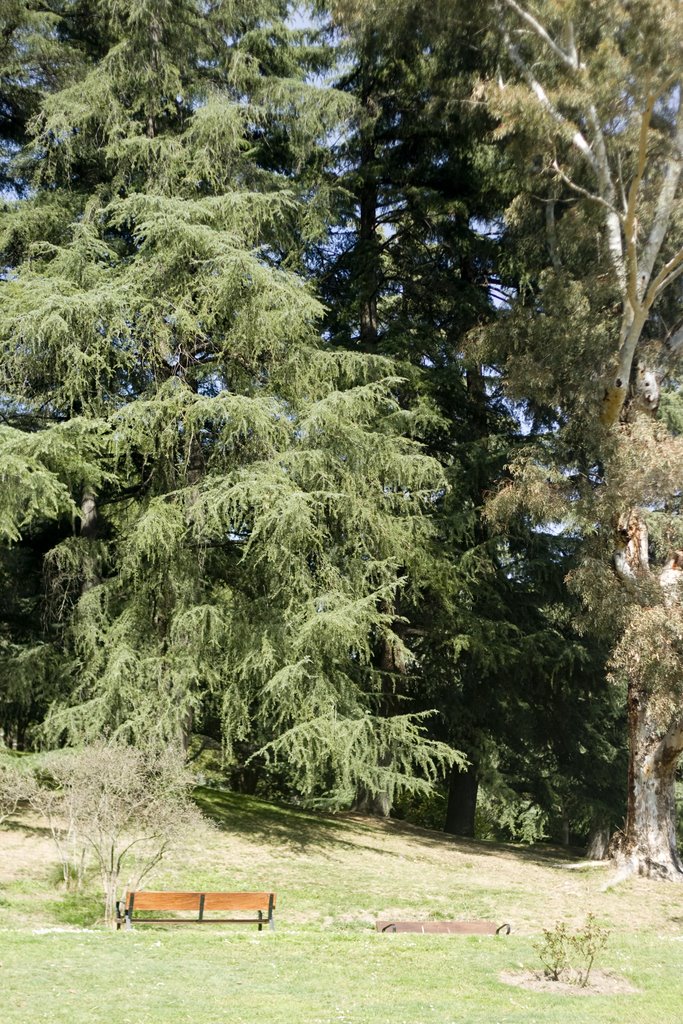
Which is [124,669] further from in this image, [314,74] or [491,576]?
[314,74]

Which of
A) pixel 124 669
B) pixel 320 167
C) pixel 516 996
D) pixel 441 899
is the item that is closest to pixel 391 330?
pixel 320 167

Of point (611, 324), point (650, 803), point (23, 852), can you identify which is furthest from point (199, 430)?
point (650, 803)

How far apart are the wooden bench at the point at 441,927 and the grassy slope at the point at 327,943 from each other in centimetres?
14

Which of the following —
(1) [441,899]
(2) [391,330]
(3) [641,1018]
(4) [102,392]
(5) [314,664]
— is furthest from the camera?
(2) [391,330]

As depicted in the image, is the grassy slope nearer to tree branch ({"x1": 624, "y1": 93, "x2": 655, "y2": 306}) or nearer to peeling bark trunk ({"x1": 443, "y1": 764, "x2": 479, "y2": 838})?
peeling bark trunk ({"x1": 443, "y1": 764, "x2": 479, "y2": 838})

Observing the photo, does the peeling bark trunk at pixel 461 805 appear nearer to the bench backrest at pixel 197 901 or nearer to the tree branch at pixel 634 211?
the tree branch at pixel 634 211

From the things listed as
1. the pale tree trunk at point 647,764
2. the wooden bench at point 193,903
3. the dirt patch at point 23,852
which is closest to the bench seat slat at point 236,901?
the wooden bench at point 193,903

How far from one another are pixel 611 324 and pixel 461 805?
10.8 meters

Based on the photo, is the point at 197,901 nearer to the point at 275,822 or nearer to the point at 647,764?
the point at 275,822

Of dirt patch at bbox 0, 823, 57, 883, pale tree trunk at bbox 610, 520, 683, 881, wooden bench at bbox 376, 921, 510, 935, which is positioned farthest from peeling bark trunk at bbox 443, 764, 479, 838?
wooden bench at bbox 376, 921, 510, 935

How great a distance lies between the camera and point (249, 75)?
679 inches

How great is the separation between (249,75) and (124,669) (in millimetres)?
10685

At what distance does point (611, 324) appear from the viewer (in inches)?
635

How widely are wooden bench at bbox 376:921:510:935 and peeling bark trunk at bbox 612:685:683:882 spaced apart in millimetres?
5531
